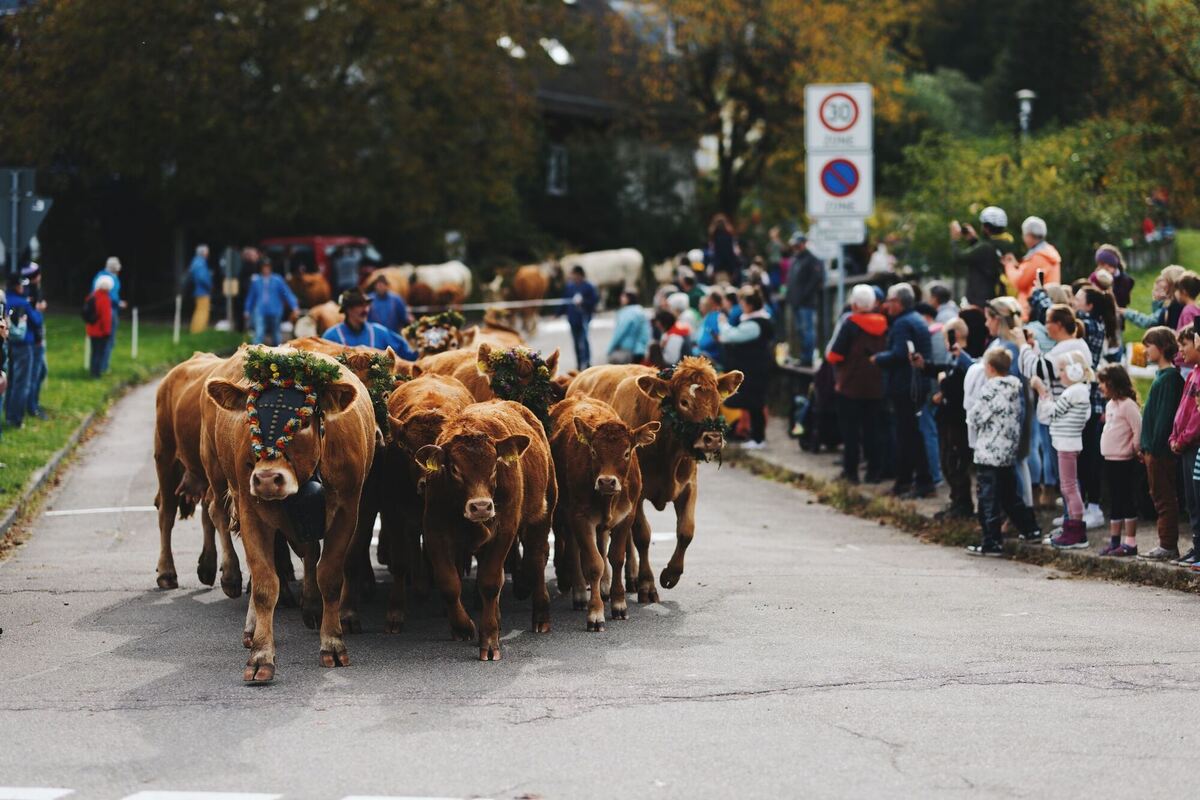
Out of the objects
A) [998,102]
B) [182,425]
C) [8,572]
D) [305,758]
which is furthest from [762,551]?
[998,102]

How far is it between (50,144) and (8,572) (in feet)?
97.8

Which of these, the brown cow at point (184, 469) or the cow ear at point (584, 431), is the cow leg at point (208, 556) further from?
the cow ear at point (584, 431)

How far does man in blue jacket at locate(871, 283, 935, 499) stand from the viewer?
1861 cm

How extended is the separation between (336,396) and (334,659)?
5.14 feet

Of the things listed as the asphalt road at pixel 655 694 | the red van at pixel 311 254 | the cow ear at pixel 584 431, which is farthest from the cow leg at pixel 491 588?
the red van at pixel 311 254

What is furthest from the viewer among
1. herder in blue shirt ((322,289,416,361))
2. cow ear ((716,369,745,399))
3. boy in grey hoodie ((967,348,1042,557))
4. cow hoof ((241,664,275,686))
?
herder in blue shirt ((322,289,416,361))

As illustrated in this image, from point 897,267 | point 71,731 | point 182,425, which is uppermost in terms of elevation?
point 897,267

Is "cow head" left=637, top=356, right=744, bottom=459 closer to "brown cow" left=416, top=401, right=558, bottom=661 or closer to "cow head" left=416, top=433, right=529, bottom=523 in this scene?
"brown cow" left=416, top=401, right=558, bottom=661

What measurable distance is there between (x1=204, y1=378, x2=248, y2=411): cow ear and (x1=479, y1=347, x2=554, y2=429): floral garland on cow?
283cm

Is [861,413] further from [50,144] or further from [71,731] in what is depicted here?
[50,144]

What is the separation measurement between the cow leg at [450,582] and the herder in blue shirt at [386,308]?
11.2 metres

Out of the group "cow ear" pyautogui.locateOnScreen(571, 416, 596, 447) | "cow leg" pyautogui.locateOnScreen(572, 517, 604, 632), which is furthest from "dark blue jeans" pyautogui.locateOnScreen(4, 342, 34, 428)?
"cow ear" pyautogui.locateOnScreen(571, 416, 596, 447)

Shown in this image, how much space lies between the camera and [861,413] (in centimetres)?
2038

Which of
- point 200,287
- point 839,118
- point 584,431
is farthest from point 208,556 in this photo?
point 200,287
